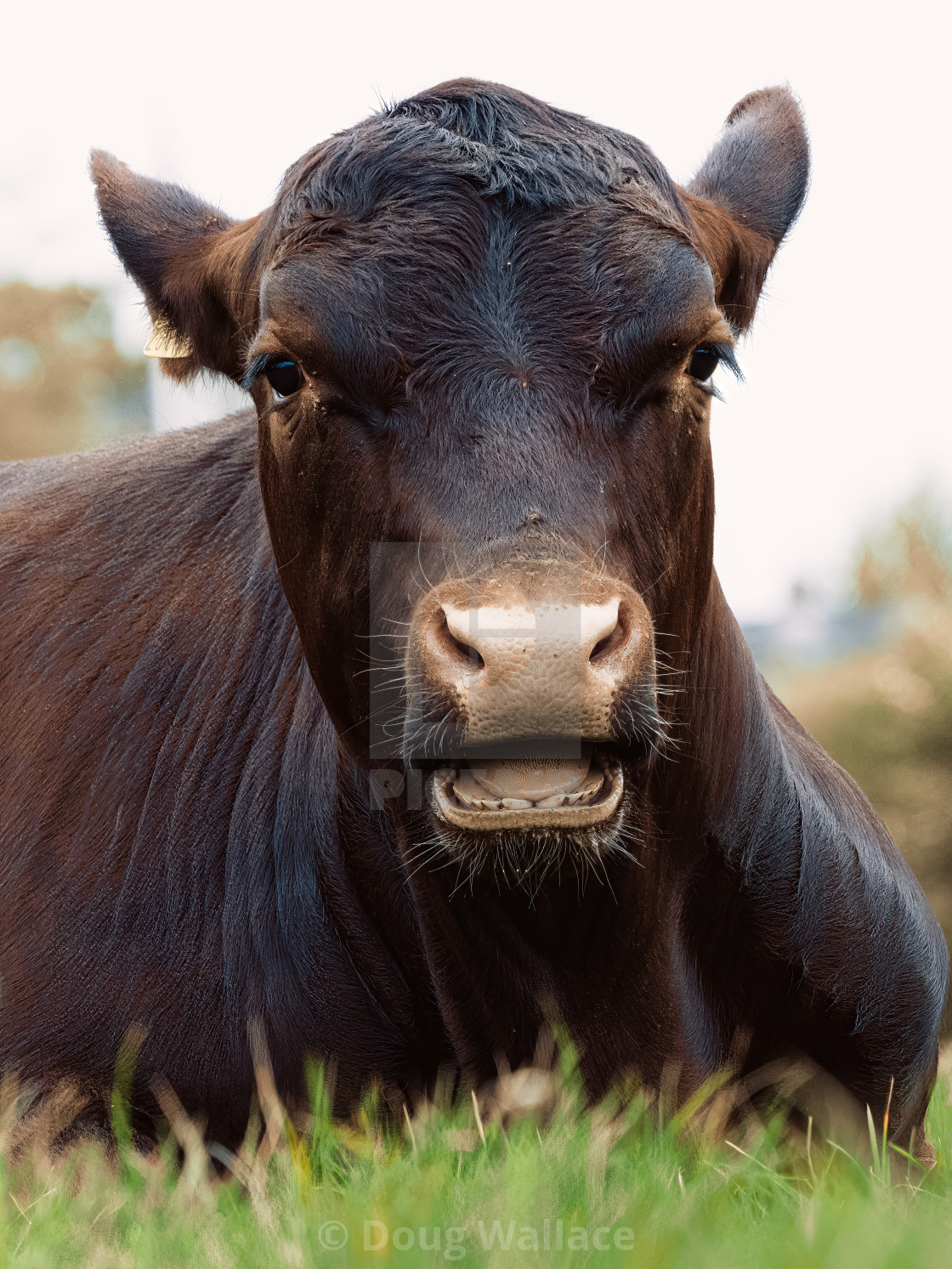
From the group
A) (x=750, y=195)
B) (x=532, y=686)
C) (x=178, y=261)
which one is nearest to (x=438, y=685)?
(x=532, y=686)

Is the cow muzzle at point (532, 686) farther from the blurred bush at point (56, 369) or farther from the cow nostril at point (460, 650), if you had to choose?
the blurred bush at point (56, 369)

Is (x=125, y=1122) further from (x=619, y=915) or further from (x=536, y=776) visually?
(x=536, y=776)

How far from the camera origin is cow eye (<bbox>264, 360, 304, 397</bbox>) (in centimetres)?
310

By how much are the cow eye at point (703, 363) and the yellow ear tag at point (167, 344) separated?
166cm

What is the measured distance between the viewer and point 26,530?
4.75 meters

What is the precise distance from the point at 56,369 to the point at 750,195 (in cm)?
1672

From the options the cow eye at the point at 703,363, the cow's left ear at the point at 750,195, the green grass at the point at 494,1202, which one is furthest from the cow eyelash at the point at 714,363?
the green grass at the point at 494,1202

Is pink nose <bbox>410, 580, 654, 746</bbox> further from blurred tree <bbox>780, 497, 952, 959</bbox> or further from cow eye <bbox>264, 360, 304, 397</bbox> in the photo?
blurred tree <bbox>780, 497, 952, 959</bbox>

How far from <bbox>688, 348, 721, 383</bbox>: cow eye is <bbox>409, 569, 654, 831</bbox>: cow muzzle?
2.63 ft

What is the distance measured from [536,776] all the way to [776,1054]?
4.80 feet

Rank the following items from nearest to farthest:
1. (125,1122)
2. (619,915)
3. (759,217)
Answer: (619,915), (125,1122), (759,217)

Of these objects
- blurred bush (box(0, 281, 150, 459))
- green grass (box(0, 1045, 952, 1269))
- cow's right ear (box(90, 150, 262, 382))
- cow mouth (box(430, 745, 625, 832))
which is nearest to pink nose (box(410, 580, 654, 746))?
cow mouth (box(430, 745, 625, 832))

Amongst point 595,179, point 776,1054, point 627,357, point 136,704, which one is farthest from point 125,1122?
point 595,179

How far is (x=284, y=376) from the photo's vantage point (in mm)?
3125
